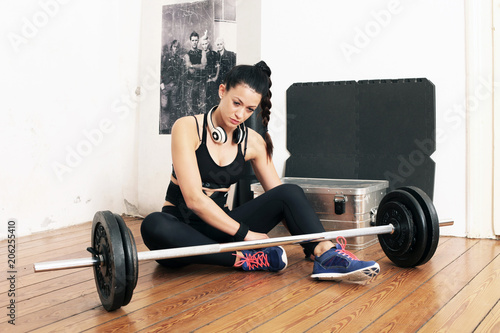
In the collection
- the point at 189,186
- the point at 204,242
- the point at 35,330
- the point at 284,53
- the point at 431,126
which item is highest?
the point at 284,53

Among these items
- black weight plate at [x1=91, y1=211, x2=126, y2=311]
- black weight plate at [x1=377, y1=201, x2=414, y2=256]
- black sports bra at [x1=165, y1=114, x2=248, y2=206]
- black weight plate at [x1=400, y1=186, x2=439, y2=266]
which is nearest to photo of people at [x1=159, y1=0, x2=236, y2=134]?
black sports bra at [x1=165, y1=114, x2=248, y2=206]

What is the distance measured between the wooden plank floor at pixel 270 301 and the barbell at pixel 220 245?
8cm

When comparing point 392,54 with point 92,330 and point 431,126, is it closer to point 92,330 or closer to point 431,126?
point 431,126

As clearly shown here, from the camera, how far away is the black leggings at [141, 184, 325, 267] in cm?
200

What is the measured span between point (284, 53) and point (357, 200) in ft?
3.84

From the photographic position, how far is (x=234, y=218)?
2168 mm

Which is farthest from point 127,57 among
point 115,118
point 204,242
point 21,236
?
point 204,242

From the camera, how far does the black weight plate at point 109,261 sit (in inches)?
58.4

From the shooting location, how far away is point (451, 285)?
1.90 m

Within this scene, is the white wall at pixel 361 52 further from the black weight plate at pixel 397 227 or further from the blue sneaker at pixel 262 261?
the blue sneaker at pixel 262 261

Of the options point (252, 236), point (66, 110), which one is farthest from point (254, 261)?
point (66, 110)

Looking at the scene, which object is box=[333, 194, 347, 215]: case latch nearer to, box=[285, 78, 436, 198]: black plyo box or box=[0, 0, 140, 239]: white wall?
box=[285, 78, 436, 198]: black plyo box

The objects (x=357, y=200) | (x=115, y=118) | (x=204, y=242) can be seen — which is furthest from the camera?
(x=115, y=118)

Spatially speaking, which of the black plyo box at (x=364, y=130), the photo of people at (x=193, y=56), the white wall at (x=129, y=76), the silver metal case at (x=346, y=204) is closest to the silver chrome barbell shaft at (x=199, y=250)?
the silver metal case at (x=346, y=204)
